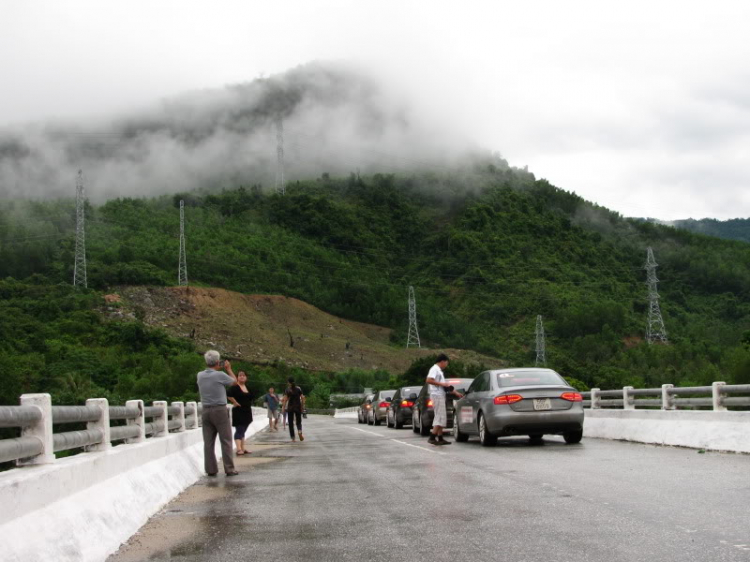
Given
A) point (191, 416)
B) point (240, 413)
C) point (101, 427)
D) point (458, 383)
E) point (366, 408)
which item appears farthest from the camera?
point (366, 408)

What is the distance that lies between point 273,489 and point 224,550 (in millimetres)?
4421

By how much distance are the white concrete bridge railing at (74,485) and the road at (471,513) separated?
27cm

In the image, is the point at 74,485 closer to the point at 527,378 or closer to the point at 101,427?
the point at 101,427

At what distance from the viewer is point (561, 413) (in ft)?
58.0

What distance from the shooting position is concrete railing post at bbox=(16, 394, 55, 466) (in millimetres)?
6457

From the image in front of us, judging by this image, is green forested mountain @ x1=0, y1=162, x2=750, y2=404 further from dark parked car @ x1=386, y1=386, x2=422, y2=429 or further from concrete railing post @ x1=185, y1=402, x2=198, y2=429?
concrete railing post @ x1=185, y1=402, x2=198, y2=429

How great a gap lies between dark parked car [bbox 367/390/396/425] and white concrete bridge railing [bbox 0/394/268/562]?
93.5 feet

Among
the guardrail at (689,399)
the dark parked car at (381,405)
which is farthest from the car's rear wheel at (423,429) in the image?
the dark parked car at (381,405)

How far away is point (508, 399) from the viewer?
1778 cm

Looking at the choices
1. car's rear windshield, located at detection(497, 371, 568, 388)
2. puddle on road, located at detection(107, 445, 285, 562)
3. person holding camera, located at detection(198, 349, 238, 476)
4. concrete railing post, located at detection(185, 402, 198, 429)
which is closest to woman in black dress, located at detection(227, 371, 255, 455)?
concrete railing post, located at detection(185, 402, 198, 429)

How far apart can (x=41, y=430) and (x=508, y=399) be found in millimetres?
12338

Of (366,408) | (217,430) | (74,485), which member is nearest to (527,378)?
(217,430)

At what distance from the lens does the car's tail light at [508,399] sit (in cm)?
1773

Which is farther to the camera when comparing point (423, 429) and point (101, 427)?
point (423, 429)
